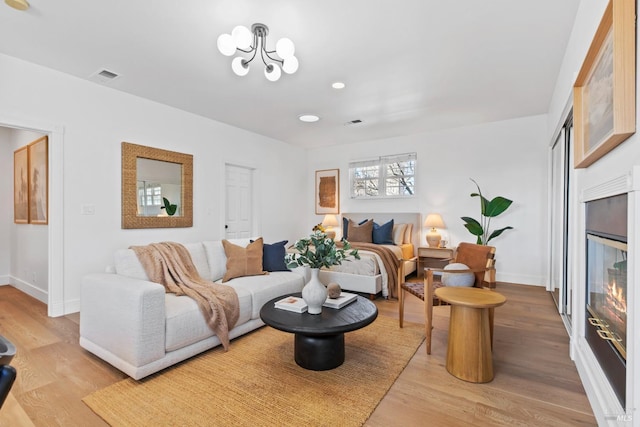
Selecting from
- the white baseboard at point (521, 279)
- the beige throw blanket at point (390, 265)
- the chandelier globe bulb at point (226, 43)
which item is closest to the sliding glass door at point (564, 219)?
the white baseboard at point (521, 279)

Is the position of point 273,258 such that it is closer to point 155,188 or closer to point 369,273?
point 369,273

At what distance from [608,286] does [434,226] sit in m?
3.50

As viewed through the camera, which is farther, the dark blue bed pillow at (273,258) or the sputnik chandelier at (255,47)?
the dark blue bed pillow at (273,258)

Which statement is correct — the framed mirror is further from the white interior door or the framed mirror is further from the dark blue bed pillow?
the dark blue bed pillow

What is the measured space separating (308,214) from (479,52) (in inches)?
181

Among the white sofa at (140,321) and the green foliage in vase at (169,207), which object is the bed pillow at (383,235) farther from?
the green foliage in vase at (169,207)

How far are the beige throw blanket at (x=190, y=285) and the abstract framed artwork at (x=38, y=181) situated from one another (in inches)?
82.6

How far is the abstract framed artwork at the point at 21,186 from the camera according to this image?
4195 millimetres

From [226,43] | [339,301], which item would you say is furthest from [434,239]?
[226,43]

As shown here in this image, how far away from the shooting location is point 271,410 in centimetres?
170

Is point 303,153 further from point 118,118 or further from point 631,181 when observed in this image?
point 631,181

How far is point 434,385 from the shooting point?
196 cm

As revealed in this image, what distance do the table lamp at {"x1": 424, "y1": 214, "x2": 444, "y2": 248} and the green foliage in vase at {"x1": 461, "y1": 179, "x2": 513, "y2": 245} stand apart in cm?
38

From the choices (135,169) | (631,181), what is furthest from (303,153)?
(631,181)
